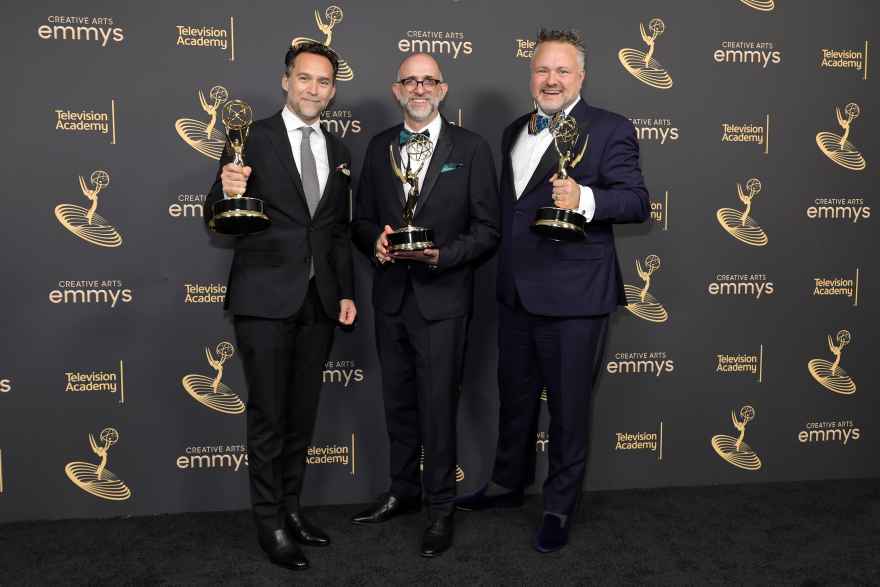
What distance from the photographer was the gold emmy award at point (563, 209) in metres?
2.77

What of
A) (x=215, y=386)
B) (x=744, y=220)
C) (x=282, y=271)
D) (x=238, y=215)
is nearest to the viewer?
(x=238, y=215)

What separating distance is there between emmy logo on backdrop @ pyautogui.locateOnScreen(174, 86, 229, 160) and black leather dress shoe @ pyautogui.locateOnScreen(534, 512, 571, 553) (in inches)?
92.9

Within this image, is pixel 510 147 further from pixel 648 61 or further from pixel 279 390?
pixel 279 390

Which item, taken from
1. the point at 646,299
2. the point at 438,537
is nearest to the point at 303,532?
the point at 438,537

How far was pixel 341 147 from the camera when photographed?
10.6 ft

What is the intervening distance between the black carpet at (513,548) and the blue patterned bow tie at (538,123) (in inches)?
72.6

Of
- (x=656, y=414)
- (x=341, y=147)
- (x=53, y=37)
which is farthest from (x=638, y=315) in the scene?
(x=53, y=37)

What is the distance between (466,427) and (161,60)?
2.43 metres

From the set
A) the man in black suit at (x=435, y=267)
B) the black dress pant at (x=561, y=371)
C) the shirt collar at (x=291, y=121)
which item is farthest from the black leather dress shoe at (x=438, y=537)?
the shirt collar at (x=291, y=121)

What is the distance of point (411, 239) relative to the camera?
2.83 meters

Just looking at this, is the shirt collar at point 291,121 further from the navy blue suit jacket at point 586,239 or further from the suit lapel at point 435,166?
the navy blue suit jacket at point 586,239

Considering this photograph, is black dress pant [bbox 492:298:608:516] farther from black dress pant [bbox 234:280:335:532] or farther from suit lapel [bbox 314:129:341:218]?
suit lapel [bbox 314:129:341:218]

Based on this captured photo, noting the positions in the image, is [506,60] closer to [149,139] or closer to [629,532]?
[149,139]

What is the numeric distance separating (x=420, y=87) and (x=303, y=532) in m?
2.03
